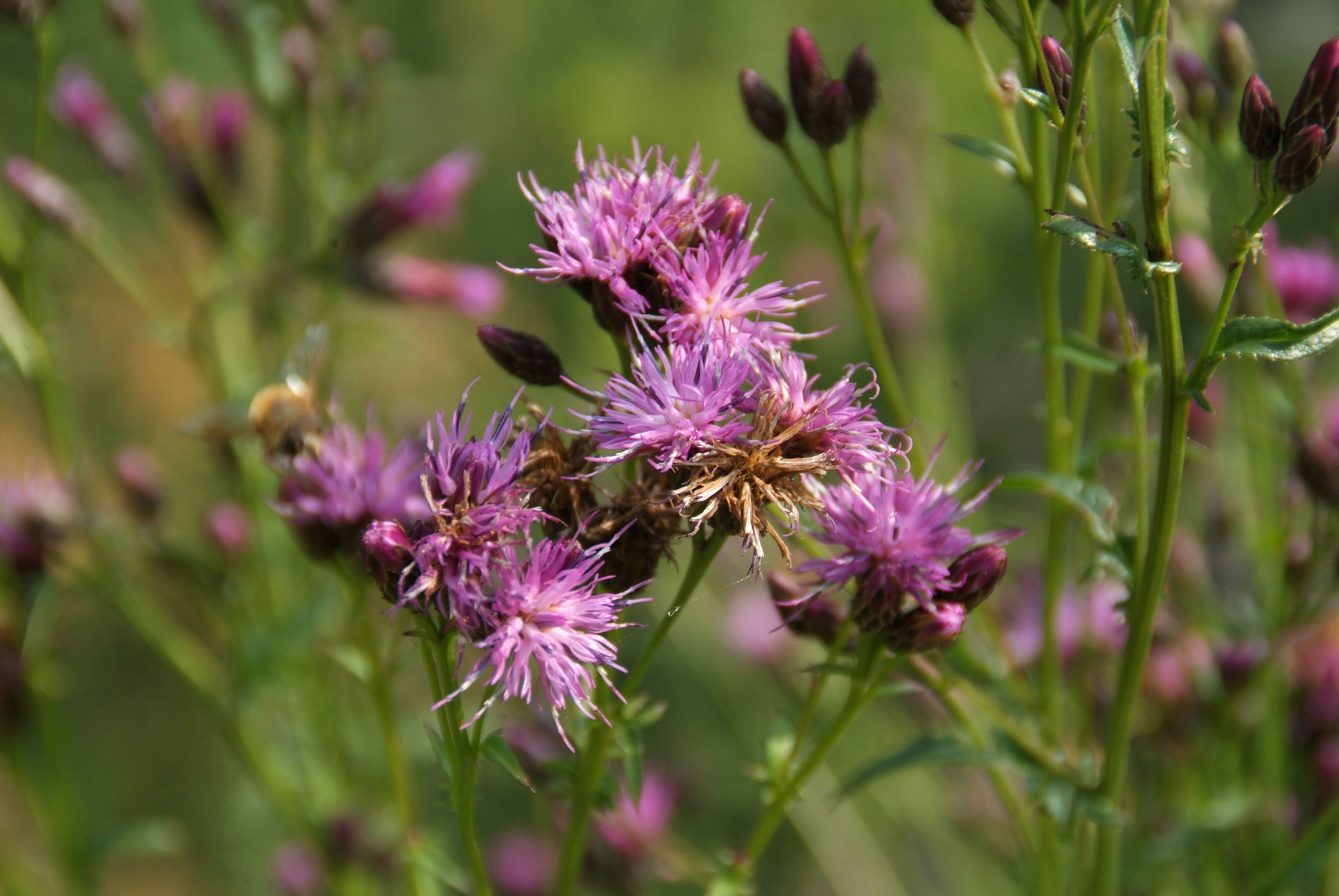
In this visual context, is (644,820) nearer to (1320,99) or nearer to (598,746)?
(598,746)

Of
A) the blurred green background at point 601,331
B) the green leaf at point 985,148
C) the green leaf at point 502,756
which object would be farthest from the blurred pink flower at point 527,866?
the green leaf at point 985,148

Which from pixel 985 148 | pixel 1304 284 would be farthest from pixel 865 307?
pixel 1304 284

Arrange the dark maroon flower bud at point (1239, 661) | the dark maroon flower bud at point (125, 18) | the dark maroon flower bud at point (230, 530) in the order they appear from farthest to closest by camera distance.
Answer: the dark maroon flower bud at point (125, 18)
the dark maroon flower bud at point (230, 530)
the dark maroon flower bud at point (1239, 661)

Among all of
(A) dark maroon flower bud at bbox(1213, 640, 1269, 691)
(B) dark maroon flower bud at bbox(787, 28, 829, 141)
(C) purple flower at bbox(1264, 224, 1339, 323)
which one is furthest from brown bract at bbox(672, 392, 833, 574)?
(C) purple flower at bbox(1264, 224, 1339, 323)

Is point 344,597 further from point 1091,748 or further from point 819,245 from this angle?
point 819,245

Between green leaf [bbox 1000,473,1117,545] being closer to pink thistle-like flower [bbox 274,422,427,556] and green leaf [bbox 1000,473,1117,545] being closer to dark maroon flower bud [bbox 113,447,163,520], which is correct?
pink thistle-like flower [bbox 274,422,427,556]

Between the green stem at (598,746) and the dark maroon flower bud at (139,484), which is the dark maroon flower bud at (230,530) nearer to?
the dark maroon flower bud at (139,484)
